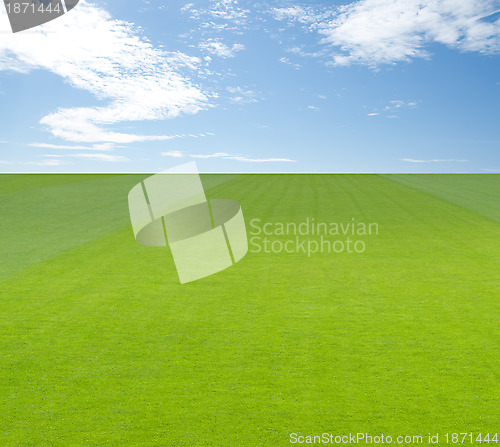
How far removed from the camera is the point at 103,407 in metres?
5.63

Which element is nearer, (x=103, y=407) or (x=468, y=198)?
(x=103, y=407)

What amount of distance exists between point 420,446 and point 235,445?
2193mm

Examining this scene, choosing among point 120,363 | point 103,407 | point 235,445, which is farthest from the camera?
point 120,363

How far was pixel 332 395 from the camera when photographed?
230 inches

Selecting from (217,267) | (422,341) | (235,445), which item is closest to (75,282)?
(217,267)

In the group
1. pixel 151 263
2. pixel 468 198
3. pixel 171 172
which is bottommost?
pixel 468 198

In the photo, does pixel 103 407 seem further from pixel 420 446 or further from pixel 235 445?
pixel 420 446

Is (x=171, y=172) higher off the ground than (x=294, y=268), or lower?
higher

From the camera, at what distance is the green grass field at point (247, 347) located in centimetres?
535

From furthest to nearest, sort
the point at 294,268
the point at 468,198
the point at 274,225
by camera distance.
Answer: the point at 468,198
the point at 274,225
the point at 294,268

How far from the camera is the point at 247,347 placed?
720 cm

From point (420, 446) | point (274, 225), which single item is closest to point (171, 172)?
point (420, 446)

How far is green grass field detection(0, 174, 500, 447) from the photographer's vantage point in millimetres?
5348

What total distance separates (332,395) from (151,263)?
27.6ft
